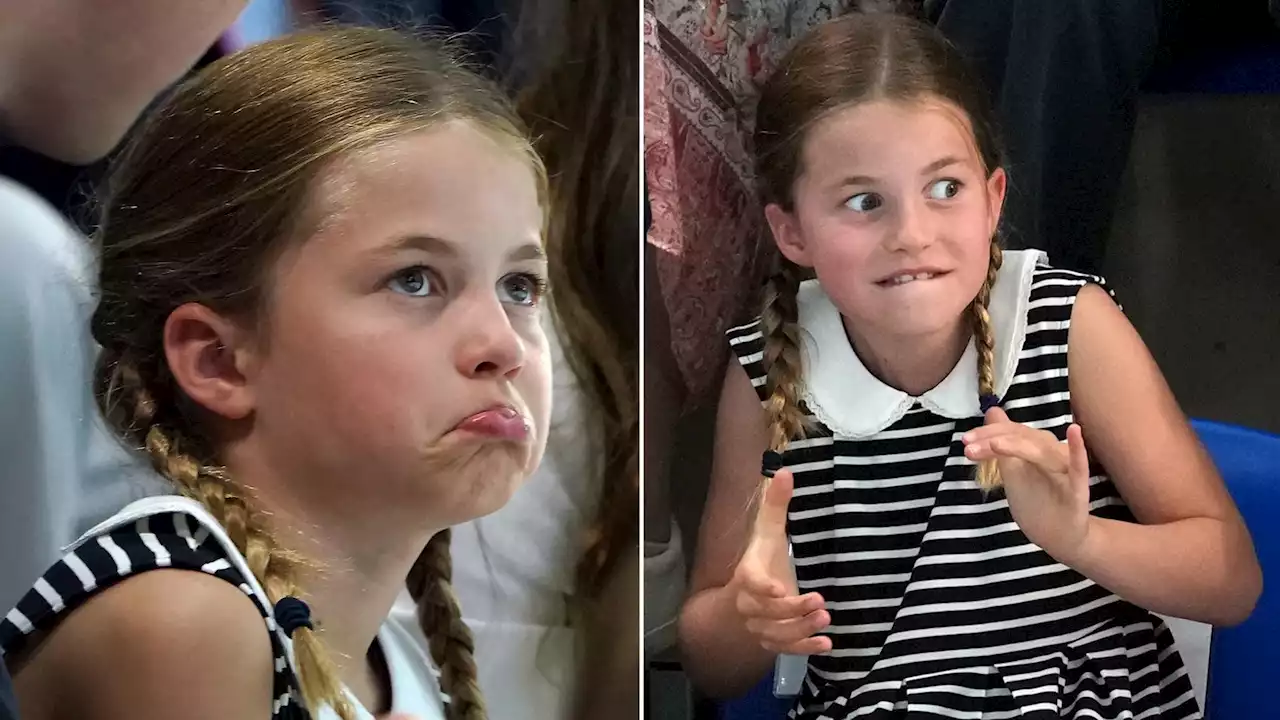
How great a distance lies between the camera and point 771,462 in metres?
0.66

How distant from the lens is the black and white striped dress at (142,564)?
445 mm

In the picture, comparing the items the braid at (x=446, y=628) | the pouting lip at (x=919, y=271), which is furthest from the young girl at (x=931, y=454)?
the braid at (x=446, y=628)

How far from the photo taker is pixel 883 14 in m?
0.65

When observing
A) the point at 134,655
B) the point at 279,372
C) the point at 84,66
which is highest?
the point at 84,66

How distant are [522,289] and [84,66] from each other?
20 centimetres

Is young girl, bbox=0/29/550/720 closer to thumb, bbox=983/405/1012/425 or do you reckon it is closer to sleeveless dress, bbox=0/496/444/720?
sleeveless dress, bbox=0/496/444/720

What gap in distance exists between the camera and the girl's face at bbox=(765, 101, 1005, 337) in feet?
2.03

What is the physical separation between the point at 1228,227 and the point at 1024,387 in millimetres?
161

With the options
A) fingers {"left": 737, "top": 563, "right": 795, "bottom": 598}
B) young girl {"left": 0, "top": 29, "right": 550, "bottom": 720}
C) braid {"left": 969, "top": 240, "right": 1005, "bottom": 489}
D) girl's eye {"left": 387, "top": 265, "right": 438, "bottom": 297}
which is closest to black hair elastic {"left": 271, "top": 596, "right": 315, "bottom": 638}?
young girl {"left": 0, "top": 29, "right": 550, "bottom": 720}

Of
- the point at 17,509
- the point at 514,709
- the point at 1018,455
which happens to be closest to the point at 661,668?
the point at 514,709

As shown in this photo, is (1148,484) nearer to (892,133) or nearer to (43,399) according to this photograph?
(892,133)

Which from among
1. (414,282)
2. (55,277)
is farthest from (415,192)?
(55,277)

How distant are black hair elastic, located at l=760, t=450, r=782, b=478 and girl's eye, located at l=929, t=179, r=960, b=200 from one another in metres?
0.17

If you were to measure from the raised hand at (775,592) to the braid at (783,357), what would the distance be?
26mm
